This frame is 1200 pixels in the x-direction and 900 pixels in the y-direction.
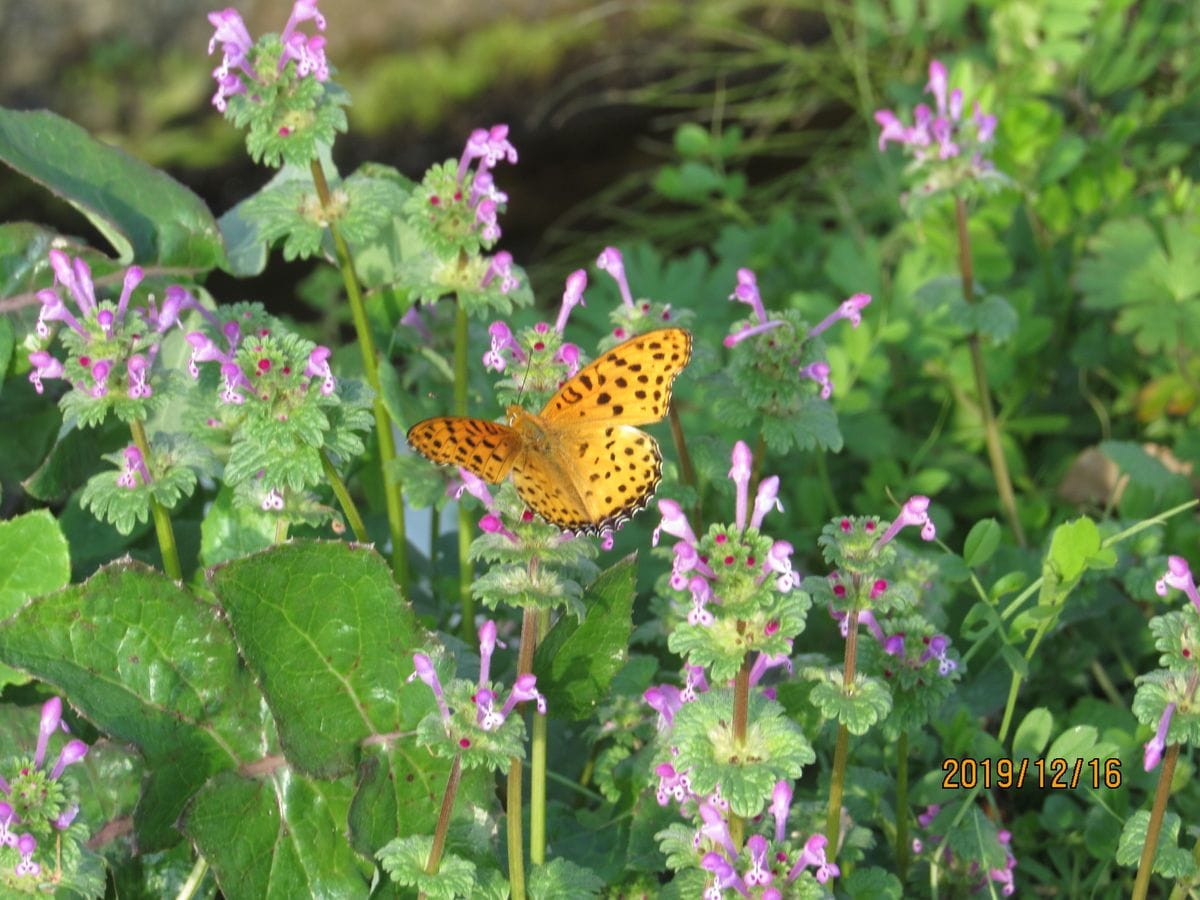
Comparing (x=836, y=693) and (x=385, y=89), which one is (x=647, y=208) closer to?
(x=385, y=89)

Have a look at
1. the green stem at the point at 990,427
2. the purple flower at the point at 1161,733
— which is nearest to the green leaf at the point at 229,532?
the purple flower at the point at 1161,733

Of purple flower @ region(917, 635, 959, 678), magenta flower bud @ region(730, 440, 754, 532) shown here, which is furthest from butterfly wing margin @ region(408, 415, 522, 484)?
purple flower @ region(917, 635, 959, 678)

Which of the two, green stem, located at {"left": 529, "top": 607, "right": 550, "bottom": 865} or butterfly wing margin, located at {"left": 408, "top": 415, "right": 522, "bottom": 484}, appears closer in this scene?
butterfly wing margin, located at {"left": 408, "top": 415, "right": 522, "bottom": 484}

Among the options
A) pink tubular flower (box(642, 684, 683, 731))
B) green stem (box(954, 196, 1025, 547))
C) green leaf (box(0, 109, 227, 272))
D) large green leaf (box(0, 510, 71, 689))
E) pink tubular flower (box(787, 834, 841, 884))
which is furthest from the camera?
green stem (box(954, 196, 1025, 547))

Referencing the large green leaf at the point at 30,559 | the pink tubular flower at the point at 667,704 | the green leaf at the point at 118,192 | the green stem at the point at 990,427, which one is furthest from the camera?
the green stem at the point at 990,427

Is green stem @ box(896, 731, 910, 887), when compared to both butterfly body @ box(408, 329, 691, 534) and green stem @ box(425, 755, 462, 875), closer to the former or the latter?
butterfly body @ box(408, 329, 691, 534)

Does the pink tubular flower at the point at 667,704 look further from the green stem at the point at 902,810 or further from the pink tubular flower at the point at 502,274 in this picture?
the pink tubular flower at the point at 502,274
